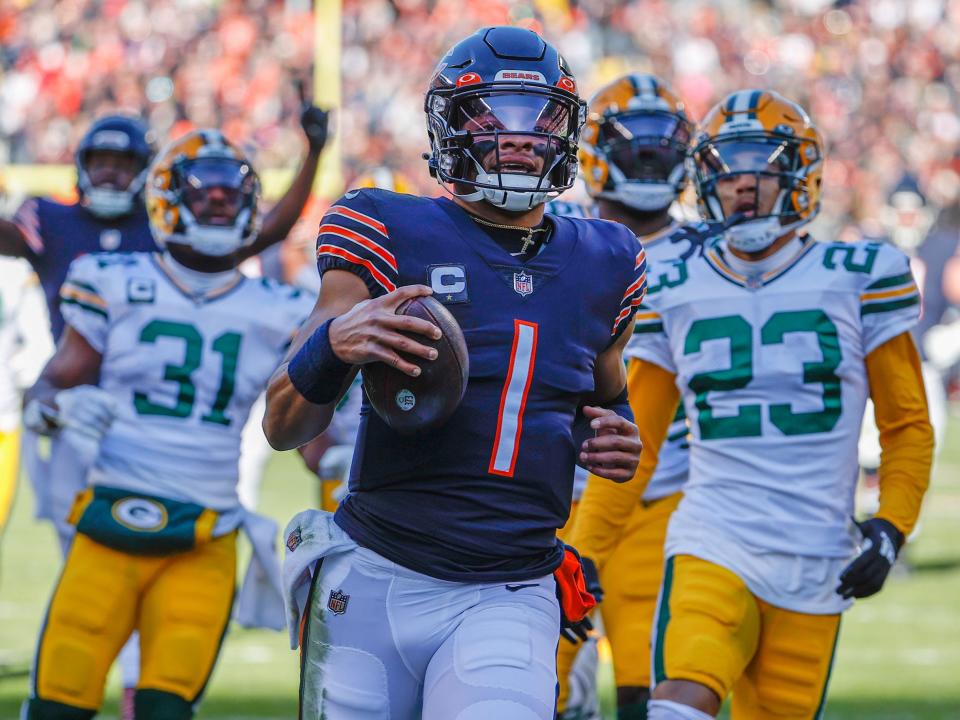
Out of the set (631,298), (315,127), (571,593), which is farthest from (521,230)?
(315,127)

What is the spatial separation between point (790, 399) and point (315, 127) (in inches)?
101

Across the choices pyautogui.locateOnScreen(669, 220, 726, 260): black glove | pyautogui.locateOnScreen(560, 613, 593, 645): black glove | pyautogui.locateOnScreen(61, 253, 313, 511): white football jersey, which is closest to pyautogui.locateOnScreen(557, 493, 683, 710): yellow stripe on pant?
pyautogui.locateOnScreen(669, 220, 726, 260): black glove

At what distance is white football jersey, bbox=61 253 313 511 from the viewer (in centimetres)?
452

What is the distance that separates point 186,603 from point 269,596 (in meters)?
0.37

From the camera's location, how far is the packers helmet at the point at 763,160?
4.05m

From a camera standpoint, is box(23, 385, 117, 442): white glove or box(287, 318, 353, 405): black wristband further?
box(23, 385, 117, 442): white glove

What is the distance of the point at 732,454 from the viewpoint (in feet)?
13.1

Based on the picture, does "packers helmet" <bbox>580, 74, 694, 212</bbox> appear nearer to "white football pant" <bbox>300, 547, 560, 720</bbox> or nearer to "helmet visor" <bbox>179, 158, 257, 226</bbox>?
"helmet visor" <bbox>179, 158, 257, 226</bbox>

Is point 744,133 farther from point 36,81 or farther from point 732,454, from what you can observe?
point 36,81

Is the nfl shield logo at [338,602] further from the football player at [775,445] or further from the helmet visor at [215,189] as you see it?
the helmet visor at [215,189]

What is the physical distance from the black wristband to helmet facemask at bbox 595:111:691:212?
238 cm

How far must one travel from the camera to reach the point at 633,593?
4.66 metres

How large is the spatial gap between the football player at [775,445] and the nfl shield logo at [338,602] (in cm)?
109

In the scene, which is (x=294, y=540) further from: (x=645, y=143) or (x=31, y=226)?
(x=31, y=226)
